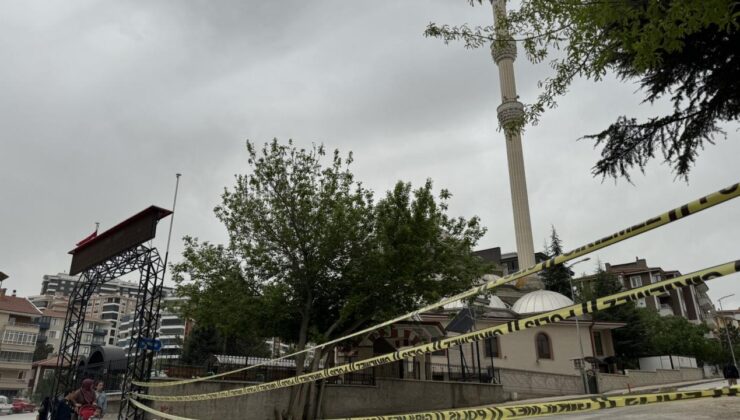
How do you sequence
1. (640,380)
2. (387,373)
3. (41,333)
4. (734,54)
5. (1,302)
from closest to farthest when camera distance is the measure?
(734,54)
(387,373)
(640,380)
(1,302)
(41,333)

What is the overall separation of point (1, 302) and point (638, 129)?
2944 inches

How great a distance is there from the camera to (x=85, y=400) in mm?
11297

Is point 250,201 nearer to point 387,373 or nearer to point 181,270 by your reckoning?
point 181,270

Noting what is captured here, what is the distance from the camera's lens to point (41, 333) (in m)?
82.9

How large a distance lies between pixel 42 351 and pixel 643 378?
85.8 meters

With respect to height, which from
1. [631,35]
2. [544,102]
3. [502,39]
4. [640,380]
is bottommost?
[640,380]

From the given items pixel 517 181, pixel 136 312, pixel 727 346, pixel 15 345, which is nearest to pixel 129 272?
pixel 136 312

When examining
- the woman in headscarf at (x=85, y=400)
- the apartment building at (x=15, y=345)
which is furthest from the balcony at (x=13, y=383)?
the woman in headscarf at (x=85, y=400)

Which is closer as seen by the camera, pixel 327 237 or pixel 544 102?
pixel 544 102

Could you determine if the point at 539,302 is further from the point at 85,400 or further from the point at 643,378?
the point at 85,400

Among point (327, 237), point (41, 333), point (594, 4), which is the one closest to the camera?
point (594, 4)

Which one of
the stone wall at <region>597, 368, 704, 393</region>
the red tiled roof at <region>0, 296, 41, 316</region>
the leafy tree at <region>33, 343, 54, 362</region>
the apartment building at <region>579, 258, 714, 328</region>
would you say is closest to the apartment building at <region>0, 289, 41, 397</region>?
the red tiled roof at <region>0, 296, 41, 316</region>

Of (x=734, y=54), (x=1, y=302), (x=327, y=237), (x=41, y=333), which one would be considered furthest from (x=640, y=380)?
(x=41, y=333)

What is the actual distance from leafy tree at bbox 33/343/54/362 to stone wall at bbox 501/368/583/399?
78775 mm
